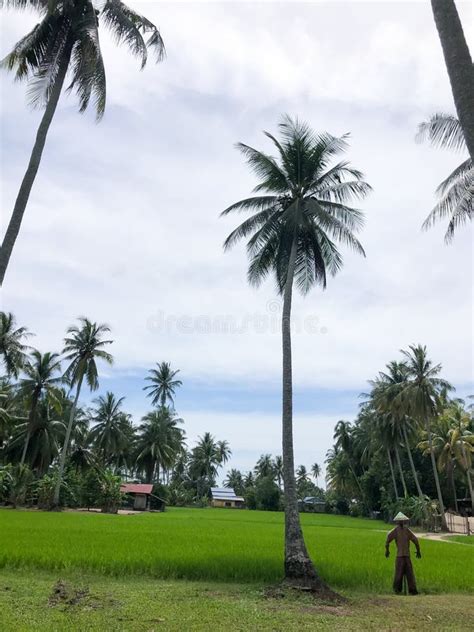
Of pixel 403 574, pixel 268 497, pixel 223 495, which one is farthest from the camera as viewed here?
pixel 223 495

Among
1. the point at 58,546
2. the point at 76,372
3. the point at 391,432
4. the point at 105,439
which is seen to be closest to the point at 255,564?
the point at 58,546

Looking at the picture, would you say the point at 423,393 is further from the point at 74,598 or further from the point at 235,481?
the point at 235,481

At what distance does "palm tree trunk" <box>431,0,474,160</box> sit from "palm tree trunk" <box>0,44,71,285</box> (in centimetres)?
781

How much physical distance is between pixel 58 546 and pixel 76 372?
990 inches

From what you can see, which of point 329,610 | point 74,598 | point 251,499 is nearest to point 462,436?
point 329,610

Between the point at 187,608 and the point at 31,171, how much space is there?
8.85 metres

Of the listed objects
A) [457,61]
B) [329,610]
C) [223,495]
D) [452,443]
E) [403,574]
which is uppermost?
[452,443]

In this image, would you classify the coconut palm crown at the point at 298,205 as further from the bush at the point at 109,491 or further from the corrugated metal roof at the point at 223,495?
the corrugated metal roof at the point at 223,495

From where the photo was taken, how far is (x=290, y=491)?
12.1 metres

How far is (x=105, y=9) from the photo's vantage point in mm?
11742

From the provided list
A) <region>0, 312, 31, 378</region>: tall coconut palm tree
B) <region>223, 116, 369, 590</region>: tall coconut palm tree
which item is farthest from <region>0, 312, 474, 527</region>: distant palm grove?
<region>223, 116, 369, 590</region>: tall coconut palm tree

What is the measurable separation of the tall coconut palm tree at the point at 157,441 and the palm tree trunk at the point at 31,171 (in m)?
48.4

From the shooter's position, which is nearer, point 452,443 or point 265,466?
point 452,443

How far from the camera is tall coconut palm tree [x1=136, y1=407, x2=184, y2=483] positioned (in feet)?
183
